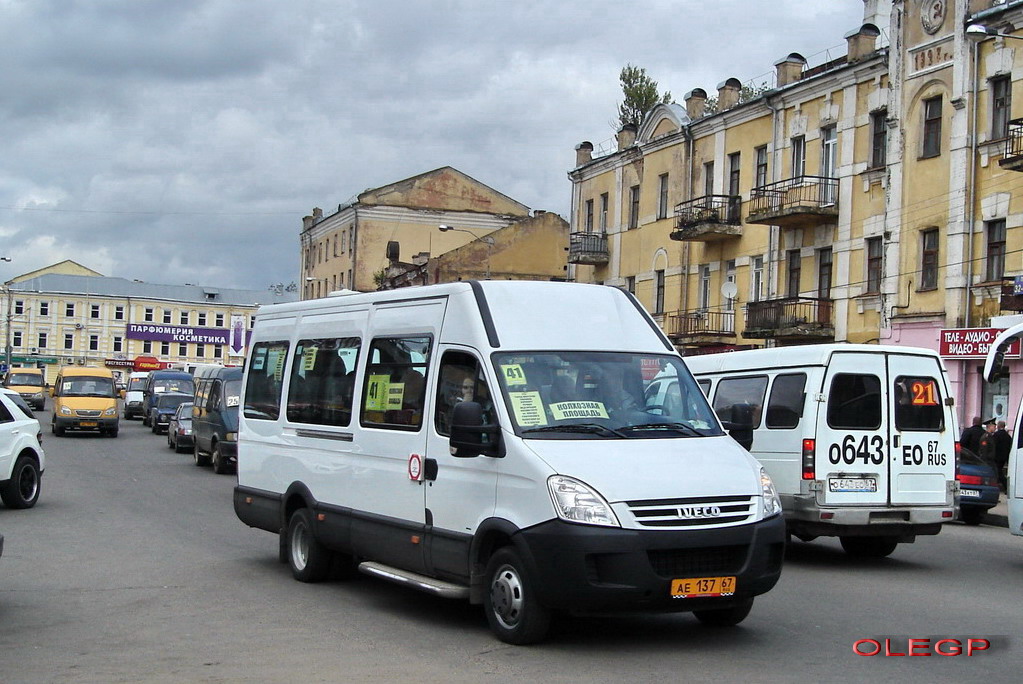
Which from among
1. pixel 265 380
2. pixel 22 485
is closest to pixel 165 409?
pixel 22 485

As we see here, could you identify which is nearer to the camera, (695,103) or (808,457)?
(808,457)

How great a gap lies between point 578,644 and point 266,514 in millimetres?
4708

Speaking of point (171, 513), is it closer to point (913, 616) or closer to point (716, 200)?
point (913, 616)

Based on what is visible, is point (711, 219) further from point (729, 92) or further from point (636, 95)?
point (636, 95)

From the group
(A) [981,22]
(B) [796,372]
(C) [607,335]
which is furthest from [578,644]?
(A) [981,22]

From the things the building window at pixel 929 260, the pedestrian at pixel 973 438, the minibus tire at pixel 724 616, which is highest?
the building window at pixel 929 260

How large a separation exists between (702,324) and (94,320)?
90712mm

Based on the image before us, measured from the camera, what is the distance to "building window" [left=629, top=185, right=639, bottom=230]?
148 ft

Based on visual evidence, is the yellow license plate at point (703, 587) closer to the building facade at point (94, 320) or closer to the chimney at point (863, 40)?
the chimney at point (863, 40)

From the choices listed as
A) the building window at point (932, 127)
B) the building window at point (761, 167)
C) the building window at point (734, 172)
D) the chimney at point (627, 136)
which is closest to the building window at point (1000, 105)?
the building window at point (932, 127)

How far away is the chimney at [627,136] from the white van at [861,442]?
107ft

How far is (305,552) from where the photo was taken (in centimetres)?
1147

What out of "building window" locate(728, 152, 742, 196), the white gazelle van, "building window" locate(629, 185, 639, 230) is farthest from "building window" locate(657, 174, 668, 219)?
the white gazelle van

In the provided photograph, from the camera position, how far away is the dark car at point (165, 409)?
43.8 meters
